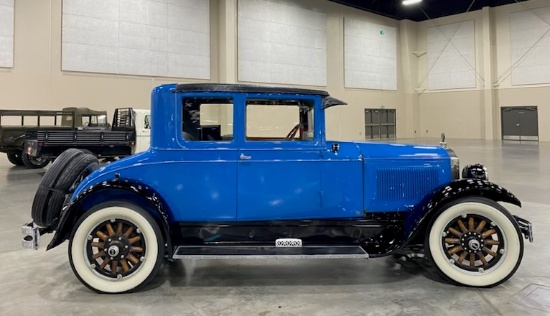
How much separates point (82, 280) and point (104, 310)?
1.47 feet

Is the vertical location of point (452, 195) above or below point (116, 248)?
above

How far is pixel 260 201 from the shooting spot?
131 inches

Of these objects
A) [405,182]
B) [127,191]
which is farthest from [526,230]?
[127,191]

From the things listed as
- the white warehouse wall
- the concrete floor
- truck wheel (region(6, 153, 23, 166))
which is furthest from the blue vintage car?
the white warehouse wall

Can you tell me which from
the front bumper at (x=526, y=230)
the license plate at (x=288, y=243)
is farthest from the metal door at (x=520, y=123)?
the license plate at (x=288, y=243)

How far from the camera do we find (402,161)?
11.4 ft

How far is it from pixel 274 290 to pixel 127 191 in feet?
4.72

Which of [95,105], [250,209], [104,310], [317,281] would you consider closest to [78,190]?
[104,310]

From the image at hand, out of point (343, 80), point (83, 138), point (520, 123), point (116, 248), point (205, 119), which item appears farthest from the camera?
point (343, 80)

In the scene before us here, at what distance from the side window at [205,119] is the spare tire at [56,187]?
1.17 metres

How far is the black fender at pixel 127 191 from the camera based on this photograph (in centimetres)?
319

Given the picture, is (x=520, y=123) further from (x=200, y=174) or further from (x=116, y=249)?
(x=116, y=249)

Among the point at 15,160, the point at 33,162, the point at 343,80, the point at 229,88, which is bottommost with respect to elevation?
the point at 33,162

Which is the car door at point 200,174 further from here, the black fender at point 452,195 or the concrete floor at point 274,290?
the black fender at point 452,195
